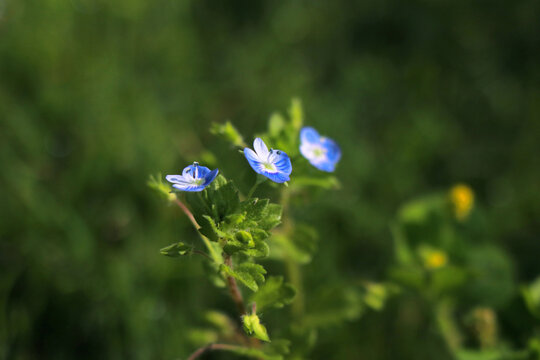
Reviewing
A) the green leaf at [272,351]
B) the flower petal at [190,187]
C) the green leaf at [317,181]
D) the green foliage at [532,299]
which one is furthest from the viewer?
the green foliage at [532,299]

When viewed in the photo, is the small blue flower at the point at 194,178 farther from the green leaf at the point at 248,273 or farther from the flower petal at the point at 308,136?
the flower petal at the point at 308,136

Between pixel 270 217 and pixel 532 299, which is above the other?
pixel 532 299

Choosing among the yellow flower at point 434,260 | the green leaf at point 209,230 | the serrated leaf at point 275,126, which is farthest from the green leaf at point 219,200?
the yellow flower at point 434,260

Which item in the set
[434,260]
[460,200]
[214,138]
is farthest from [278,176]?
[214,138]

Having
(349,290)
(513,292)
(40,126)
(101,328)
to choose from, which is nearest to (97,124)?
(40,126)

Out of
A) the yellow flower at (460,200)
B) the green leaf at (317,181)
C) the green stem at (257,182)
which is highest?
the yellow flower at (460,200)

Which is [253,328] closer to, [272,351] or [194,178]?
[272,351]

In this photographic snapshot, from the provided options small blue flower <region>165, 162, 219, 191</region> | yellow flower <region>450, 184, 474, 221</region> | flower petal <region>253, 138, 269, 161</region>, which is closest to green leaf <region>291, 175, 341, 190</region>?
flower petal <region>253, 138, 269, 161</region>
